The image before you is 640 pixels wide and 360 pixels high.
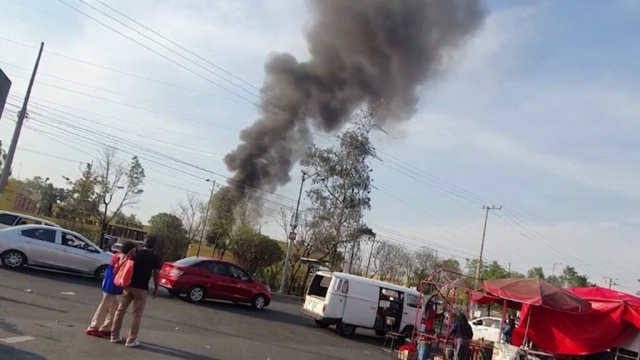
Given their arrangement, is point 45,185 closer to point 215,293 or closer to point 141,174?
point 141,174

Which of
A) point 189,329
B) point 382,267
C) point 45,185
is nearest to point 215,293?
point 189,329

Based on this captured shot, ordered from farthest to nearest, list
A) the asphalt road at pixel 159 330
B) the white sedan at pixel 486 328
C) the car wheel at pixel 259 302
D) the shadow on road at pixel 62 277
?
the white sedan at pixel 486 328, the car wheel at pixel 259 302, the shadow on road at pixel 62 277, the asphalt road at pixel 159 330

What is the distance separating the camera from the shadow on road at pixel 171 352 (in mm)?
8477

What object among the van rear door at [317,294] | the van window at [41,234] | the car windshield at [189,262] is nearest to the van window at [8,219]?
the van window at [41,234]

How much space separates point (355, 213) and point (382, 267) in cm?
1556

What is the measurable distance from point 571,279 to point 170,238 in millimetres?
44133

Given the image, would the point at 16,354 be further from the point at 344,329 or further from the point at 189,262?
the point at 344,329

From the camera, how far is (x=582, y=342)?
46.3ft

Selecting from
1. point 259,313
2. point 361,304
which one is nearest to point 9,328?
point 259,313

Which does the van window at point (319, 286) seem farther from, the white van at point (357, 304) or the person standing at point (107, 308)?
the person standing at point (107, 308)

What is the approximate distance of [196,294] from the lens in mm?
16656

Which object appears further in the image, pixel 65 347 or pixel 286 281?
pixel 286 281

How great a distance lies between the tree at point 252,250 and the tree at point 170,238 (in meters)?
2.80

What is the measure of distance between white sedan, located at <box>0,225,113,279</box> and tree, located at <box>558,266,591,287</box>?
51.4 metres
